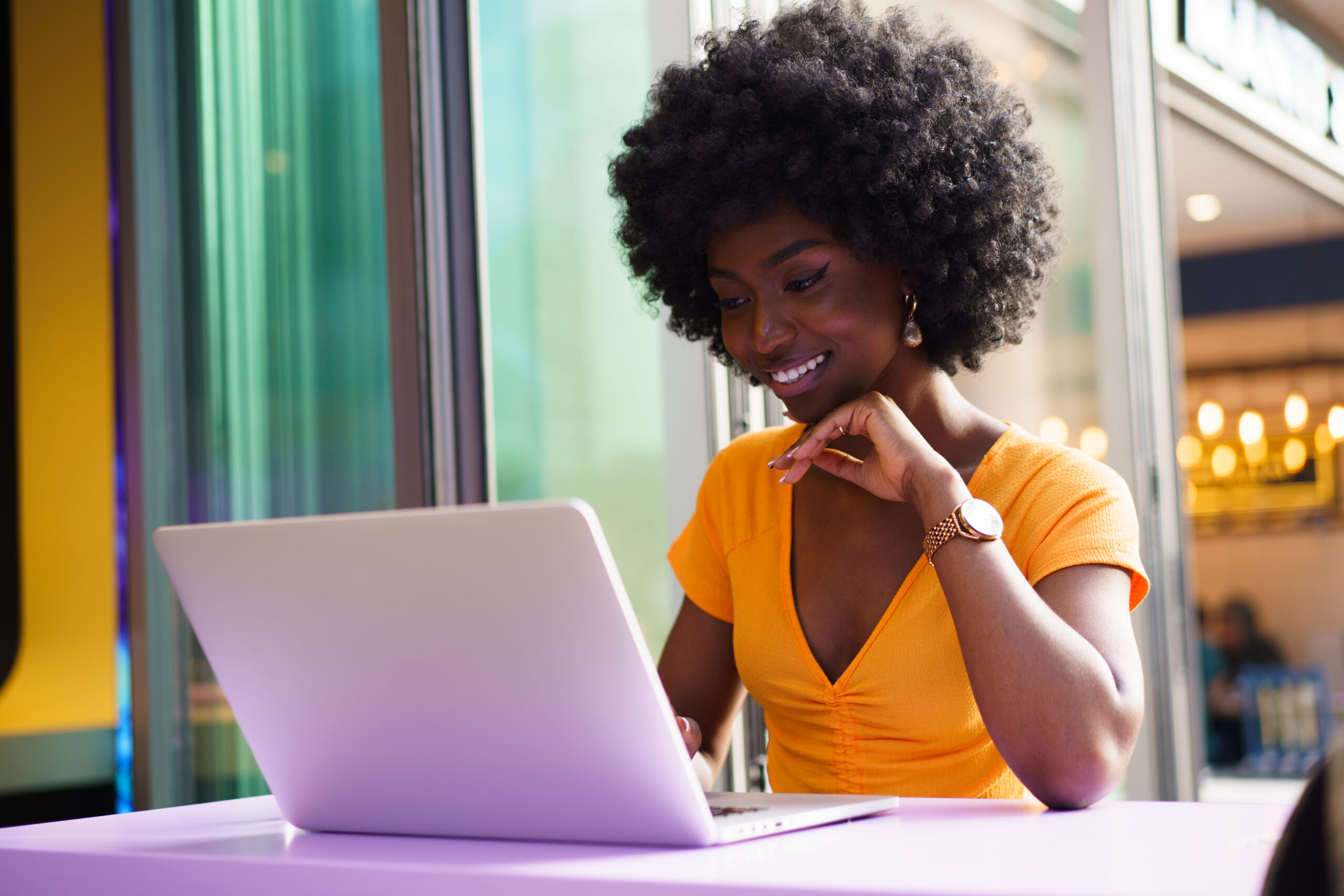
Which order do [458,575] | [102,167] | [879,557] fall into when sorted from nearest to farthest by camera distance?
[458,575] → [879,557] → [102,167]

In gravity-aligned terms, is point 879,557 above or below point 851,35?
below

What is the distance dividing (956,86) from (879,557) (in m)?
0.54

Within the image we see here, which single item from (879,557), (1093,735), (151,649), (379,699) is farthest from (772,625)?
(151,649)

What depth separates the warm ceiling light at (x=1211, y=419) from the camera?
23.1ft

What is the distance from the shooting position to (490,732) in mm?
774

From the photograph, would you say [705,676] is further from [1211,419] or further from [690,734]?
[1211,419]

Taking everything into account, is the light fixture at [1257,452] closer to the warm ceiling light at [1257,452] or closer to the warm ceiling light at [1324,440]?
the warm ceiling light at [1257,452]

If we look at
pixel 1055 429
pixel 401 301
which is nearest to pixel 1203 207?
pixel 1055 429

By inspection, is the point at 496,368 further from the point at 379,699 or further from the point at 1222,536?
the point at 1222,536

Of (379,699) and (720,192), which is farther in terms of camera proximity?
(720,192)

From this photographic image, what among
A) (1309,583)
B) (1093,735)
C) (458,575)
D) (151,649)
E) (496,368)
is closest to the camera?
(458,575)

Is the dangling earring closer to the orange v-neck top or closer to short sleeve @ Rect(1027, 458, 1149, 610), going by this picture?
the orange v-neck top

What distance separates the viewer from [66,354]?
3.76 meters

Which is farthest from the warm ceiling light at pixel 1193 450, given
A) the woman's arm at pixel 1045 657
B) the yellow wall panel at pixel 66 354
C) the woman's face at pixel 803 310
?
the woman's arm at pixel 1045 657
